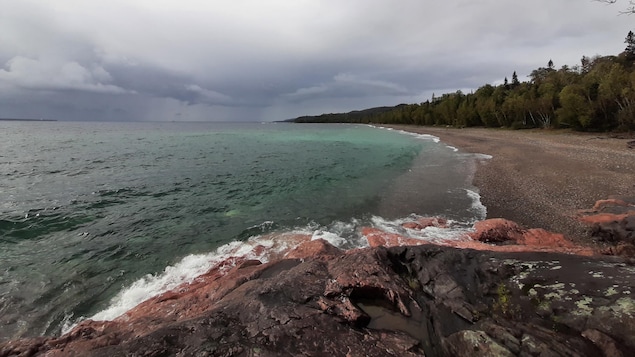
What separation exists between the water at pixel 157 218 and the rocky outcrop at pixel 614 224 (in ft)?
18.0

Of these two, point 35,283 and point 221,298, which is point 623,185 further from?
point 35,283

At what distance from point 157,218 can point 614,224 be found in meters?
26.3

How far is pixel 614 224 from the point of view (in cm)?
1392

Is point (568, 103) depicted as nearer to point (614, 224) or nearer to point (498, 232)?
point (614, 224)

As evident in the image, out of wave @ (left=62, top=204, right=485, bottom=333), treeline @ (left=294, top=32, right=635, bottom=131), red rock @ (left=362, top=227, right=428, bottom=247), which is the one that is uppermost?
treeline @ (left=294, top=32, right=635, bottom=131)

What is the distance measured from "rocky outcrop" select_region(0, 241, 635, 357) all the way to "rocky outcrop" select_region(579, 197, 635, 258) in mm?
3286

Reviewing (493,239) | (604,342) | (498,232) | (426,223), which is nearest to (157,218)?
(426,223)

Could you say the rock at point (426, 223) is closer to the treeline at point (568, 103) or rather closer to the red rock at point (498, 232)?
the red rock at point (498, 232)

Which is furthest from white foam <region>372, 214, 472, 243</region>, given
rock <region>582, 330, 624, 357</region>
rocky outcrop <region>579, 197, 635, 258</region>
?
rock <region>582, 330, 624, 357</region>

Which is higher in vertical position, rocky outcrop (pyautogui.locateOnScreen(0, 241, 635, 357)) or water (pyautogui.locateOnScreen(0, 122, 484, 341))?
rocky outcrop (pyautogui.locateOnScreen(0, 241, 635, 357))

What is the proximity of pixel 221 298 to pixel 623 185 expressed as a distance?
2832 cm

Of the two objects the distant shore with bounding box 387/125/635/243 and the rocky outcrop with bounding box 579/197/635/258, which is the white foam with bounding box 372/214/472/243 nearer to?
the distant shore with bounding box 387/125/635/243

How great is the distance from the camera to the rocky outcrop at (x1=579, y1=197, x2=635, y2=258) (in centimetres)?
1153

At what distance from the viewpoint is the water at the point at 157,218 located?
39.4 feet
